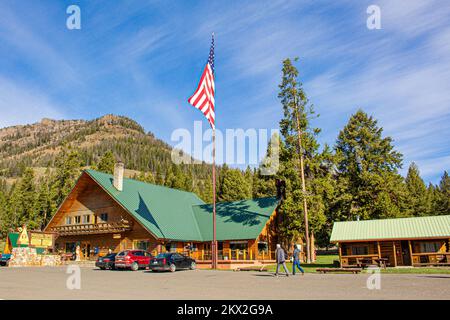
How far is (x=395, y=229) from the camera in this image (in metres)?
30.1

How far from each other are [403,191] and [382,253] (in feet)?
65.2

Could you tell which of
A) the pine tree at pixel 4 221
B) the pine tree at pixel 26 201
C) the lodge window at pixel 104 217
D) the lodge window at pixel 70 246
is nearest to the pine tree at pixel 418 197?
the lodge window at pixel 104 217

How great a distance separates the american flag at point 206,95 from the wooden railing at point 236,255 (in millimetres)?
14744

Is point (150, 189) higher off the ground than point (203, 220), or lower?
higher

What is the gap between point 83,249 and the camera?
41.6 metres

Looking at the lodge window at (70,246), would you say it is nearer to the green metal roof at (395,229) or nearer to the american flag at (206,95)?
the american flag at (206,95)

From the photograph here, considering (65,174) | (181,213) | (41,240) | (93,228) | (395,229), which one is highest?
Result: (65,174)

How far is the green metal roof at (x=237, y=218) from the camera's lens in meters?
37.7

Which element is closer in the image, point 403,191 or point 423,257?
point 423,257

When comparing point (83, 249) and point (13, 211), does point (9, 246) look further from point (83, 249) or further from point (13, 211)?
point (13, 211)

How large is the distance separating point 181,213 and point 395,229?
72.6 feet

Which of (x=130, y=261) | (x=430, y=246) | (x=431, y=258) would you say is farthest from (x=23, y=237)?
(x=430, y=246)

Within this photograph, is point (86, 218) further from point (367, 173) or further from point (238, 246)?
point (367, 173)
